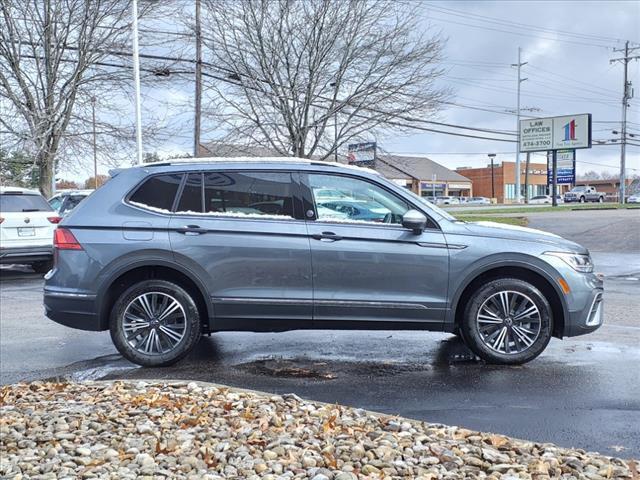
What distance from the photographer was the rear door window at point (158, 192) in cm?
586

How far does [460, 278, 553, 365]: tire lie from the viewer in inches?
223

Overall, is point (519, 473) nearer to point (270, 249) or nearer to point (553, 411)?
point (553, 411)

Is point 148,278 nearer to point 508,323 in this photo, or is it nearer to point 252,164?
point 252,164

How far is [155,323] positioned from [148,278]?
0.42 metres

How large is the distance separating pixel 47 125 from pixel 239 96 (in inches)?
228

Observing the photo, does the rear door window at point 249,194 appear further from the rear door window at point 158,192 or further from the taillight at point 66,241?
the taillight at point 66,241

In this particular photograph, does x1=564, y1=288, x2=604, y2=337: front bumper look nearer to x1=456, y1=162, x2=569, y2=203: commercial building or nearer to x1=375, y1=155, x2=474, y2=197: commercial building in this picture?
x1=375, y1=155, x2=474, y2=197: commercial building

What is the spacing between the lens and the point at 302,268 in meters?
5.66

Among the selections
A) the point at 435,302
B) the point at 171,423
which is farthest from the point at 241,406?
the point at 435,302

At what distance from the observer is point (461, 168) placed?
98.3 m

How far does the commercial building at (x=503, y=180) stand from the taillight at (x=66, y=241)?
8483cm

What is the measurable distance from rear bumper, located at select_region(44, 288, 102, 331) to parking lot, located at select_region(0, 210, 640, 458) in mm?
466

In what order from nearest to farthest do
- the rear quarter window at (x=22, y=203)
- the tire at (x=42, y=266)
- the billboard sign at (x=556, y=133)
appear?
the rear quarter window at (x=22, y=203)
the tire at (x=42, y=266)
the billboard sign at (x=556, y=133)

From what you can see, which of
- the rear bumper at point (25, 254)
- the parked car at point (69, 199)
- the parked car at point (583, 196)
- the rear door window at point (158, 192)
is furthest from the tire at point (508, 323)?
the parked car at point (583, 196)
